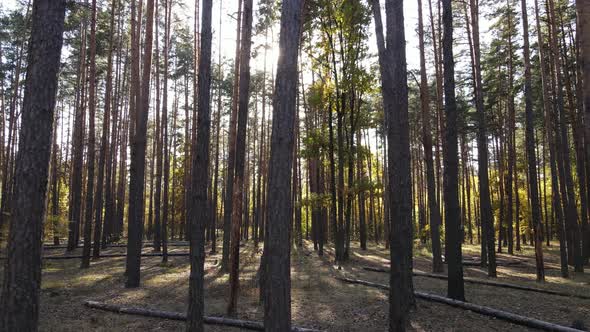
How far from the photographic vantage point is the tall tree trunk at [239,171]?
25.6 ft

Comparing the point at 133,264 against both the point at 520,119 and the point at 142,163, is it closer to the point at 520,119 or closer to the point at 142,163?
the point at 142,163

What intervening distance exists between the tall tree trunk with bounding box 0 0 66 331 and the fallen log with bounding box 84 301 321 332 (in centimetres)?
372

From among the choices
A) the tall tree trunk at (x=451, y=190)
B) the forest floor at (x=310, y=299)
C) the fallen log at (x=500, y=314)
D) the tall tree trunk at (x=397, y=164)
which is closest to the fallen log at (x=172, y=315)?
the forest floor at (x=310, y=299)

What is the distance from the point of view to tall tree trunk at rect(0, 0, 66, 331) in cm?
411

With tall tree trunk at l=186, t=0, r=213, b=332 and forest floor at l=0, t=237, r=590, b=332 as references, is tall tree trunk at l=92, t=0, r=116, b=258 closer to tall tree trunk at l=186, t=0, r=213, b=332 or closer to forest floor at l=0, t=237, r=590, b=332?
forest floor at l=0, t=237, r=590, b=332

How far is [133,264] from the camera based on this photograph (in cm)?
1095

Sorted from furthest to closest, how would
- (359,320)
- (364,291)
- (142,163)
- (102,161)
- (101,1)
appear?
1. (101,1)
2. (102,161)
3. (142,163)
4. (364,291)
5. (359,320)

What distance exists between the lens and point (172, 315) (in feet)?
25.2

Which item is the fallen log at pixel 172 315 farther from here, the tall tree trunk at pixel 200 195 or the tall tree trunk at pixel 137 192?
the tall tree trunk at pixel 137 192

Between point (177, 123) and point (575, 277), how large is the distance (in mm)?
27930

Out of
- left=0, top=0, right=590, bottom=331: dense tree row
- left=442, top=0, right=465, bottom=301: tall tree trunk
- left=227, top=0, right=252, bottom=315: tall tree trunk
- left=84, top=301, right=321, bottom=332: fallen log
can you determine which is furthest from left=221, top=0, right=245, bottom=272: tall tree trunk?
left=442, top=0, right=465, bottom=301: tall tree trunk

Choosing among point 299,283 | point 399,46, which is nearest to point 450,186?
point 399,46

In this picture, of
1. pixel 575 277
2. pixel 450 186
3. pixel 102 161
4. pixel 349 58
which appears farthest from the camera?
pixel 102 161

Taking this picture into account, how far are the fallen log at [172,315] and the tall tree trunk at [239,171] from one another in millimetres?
426
